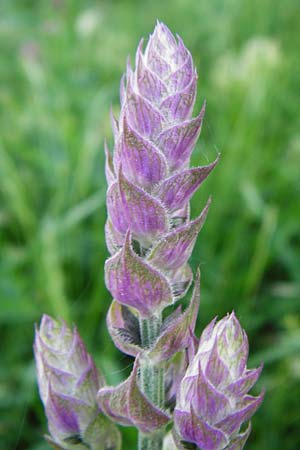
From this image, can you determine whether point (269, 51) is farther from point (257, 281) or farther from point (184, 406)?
point (184, 406)

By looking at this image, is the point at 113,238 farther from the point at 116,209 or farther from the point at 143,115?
the point at 143,115

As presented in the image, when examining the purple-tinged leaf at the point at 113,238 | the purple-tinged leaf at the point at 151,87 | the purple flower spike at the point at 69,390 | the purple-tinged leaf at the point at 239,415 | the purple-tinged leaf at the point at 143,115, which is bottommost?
the purple flower spike at the point at 69,390

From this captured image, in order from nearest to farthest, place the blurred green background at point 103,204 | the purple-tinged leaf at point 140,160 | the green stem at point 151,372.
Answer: the purple-tinged leaf at point 140,160 < the green stem at point 151,372 < the blurred green background at point 103,204

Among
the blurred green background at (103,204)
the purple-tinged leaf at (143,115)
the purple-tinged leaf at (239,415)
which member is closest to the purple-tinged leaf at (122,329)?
the purple-tinged leaf at (239,415)

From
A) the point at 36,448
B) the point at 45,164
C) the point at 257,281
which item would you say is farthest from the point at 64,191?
the point at 36,448

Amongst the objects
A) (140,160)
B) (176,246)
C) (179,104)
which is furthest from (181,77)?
(176,246)

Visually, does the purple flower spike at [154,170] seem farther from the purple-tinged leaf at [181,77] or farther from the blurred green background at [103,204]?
the blurred green background at [103,204]

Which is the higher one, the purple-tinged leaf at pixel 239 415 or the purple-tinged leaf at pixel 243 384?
the purple-tinged leaf at pixel 243 384
